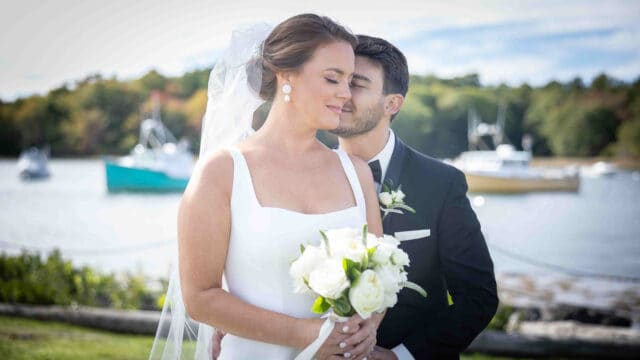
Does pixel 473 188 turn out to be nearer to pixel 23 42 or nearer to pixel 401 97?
pixel 401 97

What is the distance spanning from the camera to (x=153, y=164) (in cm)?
739

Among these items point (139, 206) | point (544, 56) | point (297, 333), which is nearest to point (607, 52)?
point (544, 56)

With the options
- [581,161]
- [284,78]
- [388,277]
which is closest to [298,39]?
[284,78]

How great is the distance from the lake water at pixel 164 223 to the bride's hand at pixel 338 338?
11.1 feet

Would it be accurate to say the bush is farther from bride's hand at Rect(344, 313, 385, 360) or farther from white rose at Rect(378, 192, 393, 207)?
bride's hand at Rect(344, 313, 385, 360)

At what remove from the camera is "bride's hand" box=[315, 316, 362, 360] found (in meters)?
1.98

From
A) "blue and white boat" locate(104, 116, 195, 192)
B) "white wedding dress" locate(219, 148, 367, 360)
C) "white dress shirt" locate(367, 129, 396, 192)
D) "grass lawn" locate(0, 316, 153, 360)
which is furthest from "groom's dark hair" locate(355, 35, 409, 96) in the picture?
"blue and white boat" locate(104, 116, 195, 192)

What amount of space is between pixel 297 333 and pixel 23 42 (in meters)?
5.66

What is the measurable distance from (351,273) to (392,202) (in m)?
0.61

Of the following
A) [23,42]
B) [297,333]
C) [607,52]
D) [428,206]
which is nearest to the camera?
[297,333]

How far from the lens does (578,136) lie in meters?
5.85

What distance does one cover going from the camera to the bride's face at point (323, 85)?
2166 millimetres

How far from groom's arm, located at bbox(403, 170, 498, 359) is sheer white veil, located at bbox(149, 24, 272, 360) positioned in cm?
84

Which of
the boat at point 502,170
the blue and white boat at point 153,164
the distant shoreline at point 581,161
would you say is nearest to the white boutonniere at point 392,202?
the boat at point 502,170
